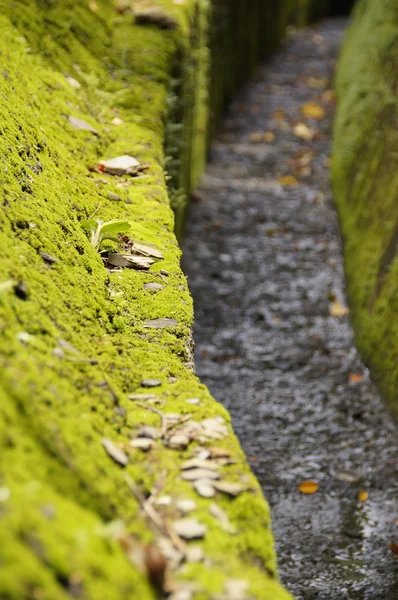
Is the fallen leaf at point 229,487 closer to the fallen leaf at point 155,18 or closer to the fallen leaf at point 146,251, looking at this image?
the fallen leaf at point 146,251

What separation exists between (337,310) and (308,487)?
2068 mm

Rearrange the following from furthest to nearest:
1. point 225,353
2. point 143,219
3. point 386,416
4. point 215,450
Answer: point 225,353 → point 386,416 → point 143,219 → point 215,450

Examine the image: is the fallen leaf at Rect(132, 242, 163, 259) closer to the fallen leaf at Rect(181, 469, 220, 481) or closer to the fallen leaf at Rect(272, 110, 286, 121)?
the fallen leaf at Rect(181, 469, 220, 481)

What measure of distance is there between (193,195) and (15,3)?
330 cm

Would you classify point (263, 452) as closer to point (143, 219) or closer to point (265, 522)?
point (143, 219)

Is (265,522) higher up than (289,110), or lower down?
higher up

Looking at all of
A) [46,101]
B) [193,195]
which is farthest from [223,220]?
[46,101]

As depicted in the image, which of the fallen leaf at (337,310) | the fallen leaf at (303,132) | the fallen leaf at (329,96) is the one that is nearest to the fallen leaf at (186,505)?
the fallen leaf at (337,310)

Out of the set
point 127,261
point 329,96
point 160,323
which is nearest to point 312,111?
point 329,96

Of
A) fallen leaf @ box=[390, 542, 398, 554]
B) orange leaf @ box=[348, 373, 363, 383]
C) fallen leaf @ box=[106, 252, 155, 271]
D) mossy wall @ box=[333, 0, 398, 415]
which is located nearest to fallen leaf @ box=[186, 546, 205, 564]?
fallen leaf @ box=[106, 252, 155, 271]

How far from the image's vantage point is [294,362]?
4852 mm

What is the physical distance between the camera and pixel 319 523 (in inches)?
139

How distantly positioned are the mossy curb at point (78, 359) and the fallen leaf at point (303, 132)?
5120 mm

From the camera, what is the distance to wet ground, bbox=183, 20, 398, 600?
341cm
